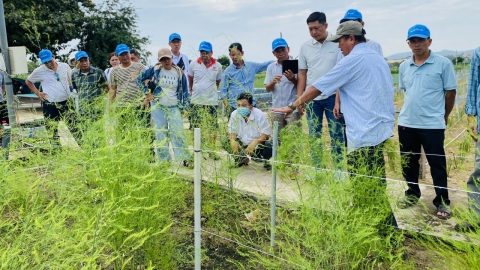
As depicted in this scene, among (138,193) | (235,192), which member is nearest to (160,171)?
(138,193)

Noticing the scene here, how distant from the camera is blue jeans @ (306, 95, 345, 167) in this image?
282 cm

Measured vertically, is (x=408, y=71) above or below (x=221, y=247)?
above

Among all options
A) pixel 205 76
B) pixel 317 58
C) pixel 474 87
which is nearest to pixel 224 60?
pixel 205 76

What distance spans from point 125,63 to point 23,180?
109 inches

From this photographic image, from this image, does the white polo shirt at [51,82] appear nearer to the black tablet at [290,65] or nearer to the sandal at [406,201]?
the black tablet at [290,65]

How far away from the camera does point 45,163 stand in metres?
3.06

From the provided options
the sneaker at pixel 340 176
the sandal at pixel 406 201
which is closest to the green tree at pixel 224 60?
the sandal at pixel 406 201

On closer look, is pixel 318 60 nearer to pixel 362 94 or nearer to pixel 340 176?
pixel 362 94

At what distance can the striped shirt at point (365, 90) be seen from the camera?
2.82 m

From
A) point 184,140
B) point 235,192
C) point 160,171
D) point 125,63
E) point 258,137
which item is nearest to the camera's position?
point 160,171

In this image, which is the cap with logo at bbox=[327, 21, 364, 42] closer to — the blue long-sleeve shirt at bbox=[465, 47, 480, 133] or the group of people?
the group of people

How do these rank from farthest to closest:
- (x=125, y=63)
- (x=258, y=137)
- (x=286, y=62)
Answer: (x=125, y=63) → (x=258, y=137) → (x=286, y=62)

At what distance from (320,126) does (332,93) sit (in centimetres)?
93

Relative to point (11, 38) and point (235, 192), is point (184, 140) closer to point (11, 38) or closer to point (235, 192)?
point (235, 192)
